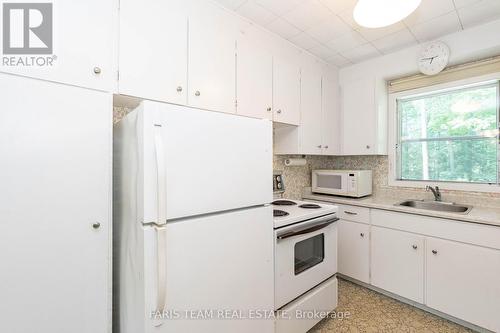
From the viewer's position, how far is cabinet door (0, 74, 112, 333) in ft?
3.16

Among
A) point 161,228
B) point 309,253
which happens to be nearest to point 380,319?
point 309,253

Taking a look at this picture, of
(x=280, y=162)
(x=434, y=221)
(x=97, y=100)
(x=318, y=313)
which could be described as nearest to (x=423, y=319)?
(x=434, y=221)

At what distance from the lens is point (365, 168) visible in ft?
9.71

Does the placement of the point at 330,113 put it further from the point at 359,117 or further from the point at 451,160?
the point at 451,160

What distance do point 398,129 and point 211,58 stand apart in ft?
7.60

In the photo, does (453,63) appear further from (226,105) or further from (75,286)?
(75,286)

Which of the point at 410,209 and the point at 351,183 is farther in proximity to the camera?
the point at 351,183

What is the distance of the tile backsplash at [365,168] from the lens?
2.29 metres

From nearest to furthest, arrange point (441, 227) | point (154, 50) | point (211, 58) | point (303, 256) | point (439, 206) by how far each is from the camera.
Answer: point (154, 50) → point (211, 58) → point (303, 256) → point (441, 227) → point (439, 206)

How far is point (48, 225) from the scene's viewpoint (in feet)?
3.39

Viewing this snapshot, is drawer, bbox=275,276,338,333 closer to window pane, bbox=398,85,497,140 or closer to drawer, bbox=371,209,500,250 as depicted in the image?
drawer, bbox=371,209,500,250

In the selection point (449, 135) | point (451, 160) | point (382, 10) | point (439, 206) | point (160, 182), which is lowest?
point (439, 206)

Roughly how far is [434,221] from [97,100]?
2.54 m

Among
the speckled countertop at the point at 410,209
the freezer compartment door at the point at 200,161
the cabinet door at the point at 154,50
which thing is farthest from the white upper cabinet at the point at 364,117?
the cabinet door at the point at 154,50
